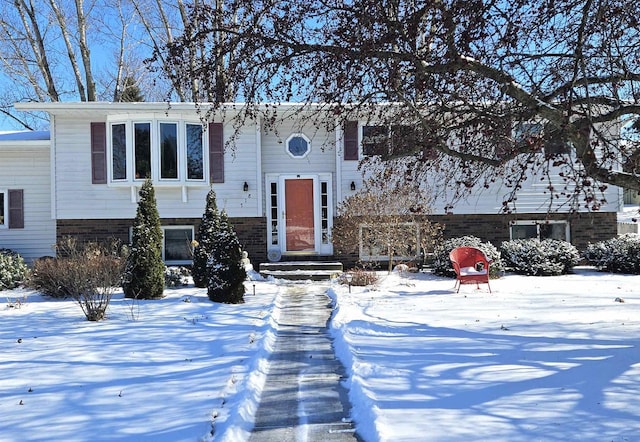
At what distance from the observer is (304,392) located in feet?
17.2

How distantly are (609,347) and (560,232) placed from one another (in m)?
11.6

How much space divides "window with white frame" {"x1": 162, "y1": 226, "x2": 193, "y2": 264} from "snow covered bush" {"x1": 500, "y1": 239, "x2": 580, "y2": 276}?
9.42m

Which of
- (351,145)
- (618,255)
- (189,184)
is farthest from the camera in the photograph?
(351,145)

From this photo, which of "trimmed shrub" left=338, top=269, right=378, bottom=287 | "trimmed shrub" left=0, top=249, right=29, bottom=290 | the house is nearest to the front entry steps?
the house

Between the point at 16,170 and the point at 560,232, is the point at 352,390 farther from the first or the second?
the point at 16,170

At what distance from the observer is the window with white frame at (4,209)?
16812 millimetres

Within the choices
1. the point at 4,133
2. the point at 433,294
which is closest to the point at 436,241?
the point at 433,294

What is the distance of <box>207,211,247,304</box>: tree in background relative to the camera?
33.0 feet

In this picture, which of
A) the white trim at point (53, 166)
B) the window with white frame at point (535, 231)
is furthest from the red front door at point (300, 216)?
the white trim at point (53, 166)

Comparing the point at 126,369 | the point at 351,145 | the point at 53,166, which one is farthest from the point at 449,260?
the point at 53,166

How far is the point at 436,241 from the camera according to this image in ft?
49.4

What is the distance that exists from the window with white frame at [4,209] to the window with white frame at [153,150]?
4074 mm

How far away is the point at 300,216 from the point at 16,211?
9.01 meters

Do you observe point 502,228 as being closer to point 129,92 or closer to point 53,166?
point 53,166
